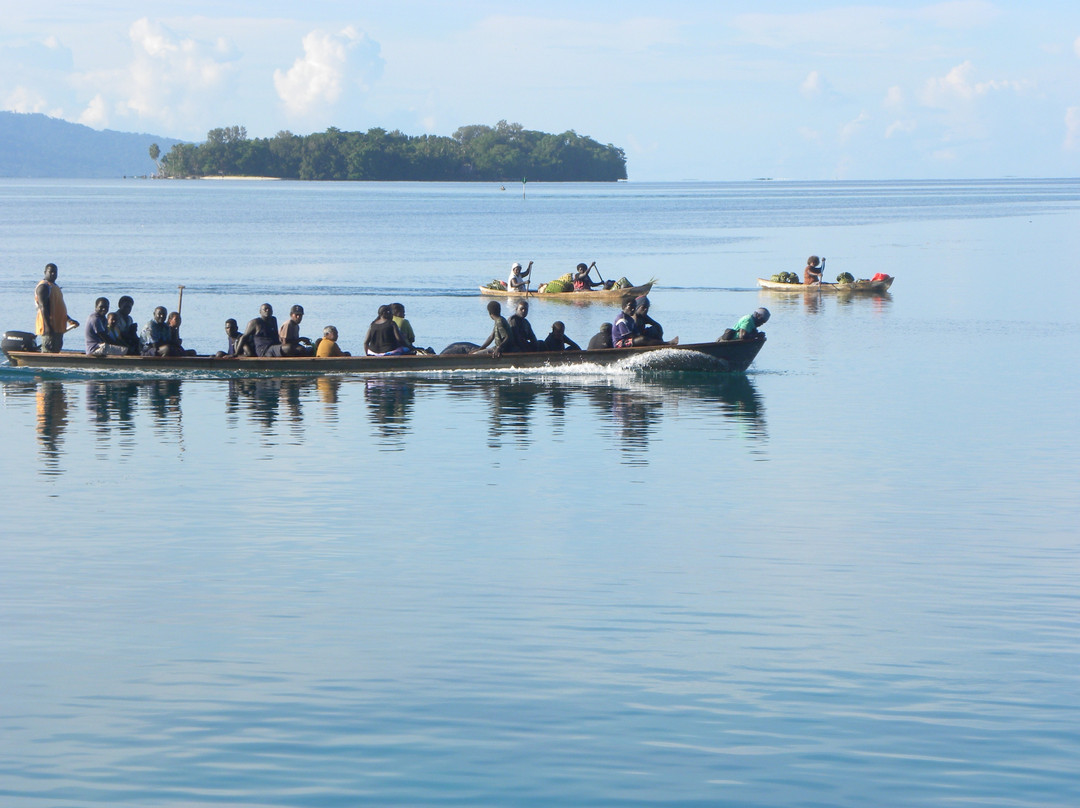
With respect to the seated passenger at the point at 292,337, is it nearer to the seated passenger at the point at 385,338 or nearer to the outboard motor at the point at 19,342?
the seated passenger at the point at 385,338

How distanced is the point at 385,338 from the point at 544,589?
14524mm

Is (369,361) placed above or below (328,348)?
below

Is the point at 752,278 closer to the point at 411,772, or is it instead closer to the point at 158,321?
the point at 158,321

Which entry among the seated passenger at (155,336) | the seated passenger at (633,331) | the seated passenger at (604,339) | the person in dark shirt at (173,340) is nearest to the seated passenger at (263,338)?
the person in dark shirt at (173,340)

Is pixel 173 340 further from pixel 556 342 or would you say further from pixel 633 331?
pixel 633 331

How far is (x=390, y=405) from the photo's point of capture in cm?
2350

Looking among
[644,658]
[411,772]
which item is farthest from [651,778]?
[644,658]

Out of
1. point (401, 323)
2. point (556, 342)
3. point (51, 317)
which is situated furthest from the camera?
point (401, 323)

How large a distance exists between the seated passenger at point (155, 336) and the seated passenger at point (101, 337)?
0.42 meters

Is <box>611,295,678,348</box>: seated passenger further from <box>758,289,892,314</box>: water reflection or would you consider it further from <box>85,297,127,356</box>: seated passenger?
<box>758,289,892,314</box>: water reflection

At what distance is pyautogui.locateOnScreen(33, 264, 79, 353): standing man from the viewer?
2500 cm

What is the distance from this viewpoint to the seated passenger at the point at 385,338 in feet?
85.0

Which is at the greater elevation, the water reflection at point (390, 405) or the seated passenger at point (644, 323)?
the seated passenger at point (644, 323)

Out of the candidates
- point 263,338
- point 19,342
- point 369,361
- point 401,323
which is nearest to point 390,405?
point 369,361
